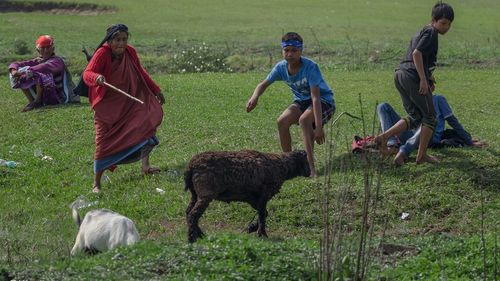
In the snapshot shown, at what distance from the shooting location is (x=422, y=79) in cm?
1115

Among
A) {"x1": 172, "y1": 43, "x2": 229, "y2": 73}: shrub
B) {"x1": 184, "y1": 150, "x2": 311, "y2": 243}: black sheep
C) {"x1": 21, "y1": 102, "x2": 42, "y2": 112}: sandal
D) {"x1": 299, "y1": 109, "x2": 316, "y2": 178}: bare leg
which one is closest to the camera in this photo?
{"x1": 184, "y1": 150, "x2": 311, "y2": 243}: black sheep

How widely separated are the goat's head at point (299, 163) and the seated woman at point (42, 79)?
8.31m

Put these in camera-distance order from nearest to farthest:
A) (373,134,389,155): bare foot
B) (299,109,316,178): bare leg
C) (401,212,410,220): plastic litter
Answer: (373,134,389,155): bare foot
(401,212,410,220): plastic litter
(299,109,316,178): bare leg

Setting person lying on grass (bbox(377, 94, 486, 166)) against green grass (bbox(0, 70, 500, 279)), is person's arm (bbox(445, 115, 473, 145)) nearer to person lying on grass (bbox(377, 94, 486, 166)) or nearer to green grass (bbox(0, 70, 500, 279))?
person lying on grass (bbox(377, 94, 486, 166))

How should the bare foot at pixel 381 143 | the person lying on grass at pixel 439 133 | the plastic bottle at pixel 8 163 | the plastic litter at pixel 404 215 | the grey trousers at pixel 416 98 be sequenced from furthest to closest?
the plastic bottle at pixel 8 163
the person lying on grass at pixel 439 133
the grey trousers at pixel 416 98
the plastic litter at pixel 404 215
the bare foot at pixel 381 143

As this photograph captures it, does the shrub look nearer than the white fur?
No

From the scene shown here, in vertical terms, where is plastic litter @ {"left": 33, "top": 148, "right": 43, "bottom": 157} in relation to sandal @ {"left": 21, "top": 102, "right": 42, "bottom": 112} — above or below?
above

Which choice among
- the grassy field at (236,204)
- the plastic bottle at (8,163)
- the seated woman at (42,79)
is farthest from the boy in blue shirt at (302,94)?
the seated woman at (42,79)

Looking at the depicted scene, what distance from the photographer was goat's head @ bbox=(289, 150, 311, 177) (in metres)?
10.0

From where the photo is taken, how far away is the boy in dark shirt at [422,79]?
36.6ft

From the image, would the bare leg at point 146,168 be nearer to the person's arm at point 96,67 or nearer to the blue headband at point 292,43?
the person's arm at point 96,67

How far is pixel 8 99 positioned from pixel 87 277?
11.8 metres

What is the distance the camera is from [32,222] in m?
11.2

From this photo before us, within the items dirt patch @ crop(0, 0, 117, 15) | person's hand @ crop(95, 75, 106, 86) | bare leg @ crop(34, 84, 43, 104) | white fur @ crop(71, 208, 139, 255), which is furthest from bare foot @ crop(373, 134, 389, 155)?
dirt patch @ crop(0, 0, 117, 15)
